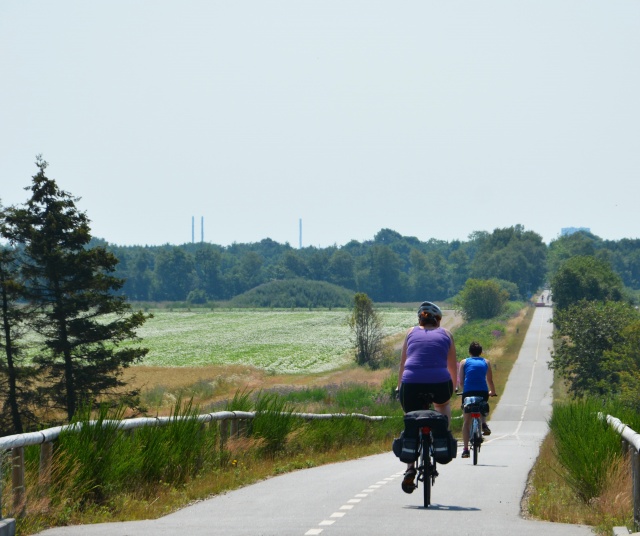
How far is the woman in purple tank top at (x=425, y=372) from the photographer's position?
37.0 feet

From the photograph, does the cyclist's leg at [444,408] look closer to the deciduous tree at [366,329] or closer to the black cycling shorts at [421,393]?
the black cycling shorts at [421,393]

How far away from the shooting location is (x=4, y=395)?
5581cm

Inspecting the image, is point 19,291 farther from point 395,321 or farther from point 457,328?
point 395,321

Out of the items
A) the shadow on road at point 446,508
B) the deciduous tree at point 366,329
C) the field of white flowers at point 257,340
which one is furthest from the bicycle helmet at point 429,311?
the deciduous tree at point 366,329

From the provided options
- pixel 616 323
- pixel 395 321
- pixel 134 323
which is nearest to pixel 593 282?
pixel 395 321

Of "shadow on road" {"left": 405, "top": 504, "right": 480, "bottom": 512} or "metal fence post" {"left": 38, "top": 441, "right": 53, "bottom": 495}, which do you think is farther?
"shadow on road" {"left": 405, "top": 504, "right": 480, "bottom": 512}

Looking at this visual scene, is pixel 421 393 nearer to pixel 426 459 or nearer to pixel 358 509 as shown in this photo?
pixel 426 459

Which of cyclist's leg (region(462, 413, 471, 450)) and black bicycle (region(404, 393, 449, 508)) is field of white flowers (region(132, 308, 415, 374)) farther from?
black bicycle (region(404, 393, 449, 508))

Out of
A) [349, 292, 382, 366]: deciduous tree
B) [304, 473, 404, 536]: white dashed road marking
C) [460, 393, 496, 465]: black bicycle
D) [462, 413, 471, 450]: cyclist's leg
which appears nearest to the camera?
[304, 473, 404, 536]: white dashed road marking

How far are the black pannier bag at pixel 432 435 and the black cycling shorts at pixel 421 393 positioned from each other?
0.17 meters

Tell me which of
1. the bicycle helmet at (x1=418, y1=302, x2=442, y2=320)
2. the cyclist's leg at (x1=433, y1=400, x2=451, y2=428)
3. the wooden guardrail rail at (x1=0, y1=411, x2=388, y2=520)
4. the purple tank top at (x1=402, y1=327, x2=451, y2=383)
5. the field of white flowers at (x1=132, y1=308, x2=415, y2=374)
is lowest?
the field of white flowers at (x1=132, y1=308, x2=415, y2=374)

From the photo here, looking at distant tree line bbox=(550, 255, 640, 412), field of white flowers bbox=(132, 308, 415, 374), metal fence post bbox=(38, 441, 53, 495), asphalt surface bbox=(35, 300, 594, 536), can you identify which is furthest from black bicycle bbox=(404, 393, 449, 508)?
field of white flowers bbox=(132, 308, 415, 374)

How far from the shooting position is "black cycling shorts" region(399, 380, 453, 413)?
36.9ft

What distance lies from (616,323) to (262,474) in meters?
77.0
